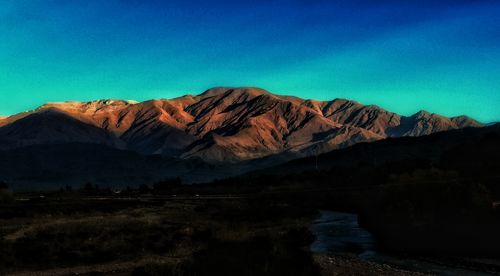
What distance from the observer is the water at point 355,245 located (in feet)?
143

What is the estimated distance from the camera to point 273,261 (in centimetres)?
3002

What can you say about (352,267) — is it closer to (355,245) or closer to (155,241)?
(355,245)

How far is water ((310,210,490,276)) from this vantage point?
43.7m

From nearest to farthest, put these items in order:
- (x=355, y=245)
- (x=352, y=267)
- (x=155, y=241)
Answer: (x=352, y=267)
(x=155, y=241)
(x=355, y=245)

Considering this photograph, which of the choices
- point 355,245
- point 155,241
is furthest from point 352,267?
point 155,241

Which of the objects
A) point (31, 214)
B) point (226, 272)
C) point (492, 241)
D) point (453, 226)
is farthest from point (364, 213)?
point (226, 272)

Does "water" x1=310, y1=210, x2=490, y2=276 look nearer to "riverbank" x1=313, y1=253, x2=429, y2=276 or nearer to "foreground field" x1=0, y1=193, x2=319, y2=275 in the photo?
"riverbank" x1=313, y1=253, x2=429, y2=276

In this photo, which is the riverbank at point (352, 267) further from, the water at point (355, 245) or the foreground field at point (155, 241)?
the foreground field at point (155, 241)

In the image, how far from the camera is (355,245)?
58219mm

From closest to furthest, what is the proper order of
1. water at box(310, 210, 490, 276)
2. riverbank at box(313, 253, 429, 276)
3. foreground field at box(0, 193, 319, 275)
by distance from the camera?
foreground field at box(0, 193, 319, 275) < riverbank at box(313, 253, 429, 276) < water at box(310, 210, 490, 276)

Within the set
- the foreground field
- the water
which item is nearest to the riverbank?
the water

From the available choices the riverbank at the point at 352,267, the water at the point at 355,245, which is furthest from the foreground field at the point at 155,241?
the riverbank at the point at 352,267

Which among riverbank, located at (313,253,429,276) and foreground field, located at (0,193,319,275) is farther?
riverbank, located at (313,253,429,276)

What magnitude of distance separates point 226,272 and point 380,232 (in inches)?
1600
